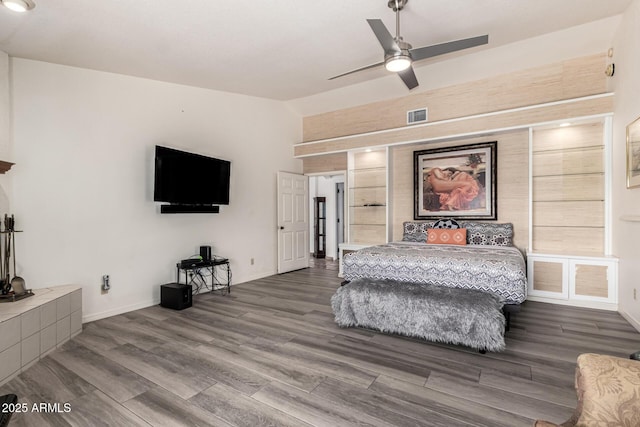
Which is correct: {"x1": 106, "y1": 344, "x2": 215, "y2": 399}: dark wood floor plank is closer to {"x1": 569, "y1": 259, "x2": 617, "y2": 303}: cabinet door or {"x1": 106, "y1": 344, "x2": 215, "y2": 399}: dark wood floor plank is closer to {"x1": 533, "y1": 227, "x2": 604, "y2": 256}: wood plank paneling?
{"x1": 569, "y1": 259, "x2": 617, "y2": 303}: cabinet door

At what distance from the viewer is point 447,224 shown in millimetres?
5285

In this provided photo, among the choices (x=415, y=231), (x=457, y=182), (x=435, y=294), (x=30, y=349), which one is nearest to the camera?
(x=30, y=349)

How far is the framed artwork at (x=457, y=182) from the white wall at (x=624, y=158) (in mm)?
1438

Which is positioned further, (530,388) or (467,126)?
(467,126)

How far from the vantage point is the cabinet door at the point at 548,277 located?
14.0 ft

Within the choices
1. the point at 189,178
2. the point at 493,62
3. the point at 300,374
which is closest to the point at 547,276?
the point at 493,62

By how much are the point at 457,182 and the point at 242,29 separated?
400cm

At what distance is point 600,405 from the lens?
1.10m

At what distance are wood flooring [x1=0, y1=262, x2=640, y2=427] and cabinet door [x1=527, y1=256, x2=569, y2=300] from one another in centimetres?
50

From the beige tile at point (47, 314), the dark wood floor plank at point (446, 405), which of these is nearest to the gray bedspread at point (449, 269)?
the dark wood floor plank at point (446, 405)

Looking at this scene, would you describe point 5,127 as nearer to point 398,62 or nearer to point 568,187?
point 398,62

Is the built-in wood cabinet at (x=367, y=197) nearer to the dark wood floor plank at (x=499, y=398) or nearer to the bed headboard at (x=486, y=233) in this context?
the bed headboard at (x=486, y=233)

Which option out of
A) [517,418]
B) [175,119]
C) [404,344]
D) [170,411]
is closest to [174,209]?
[175,119]

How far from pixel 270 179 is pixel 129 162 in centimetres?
261
